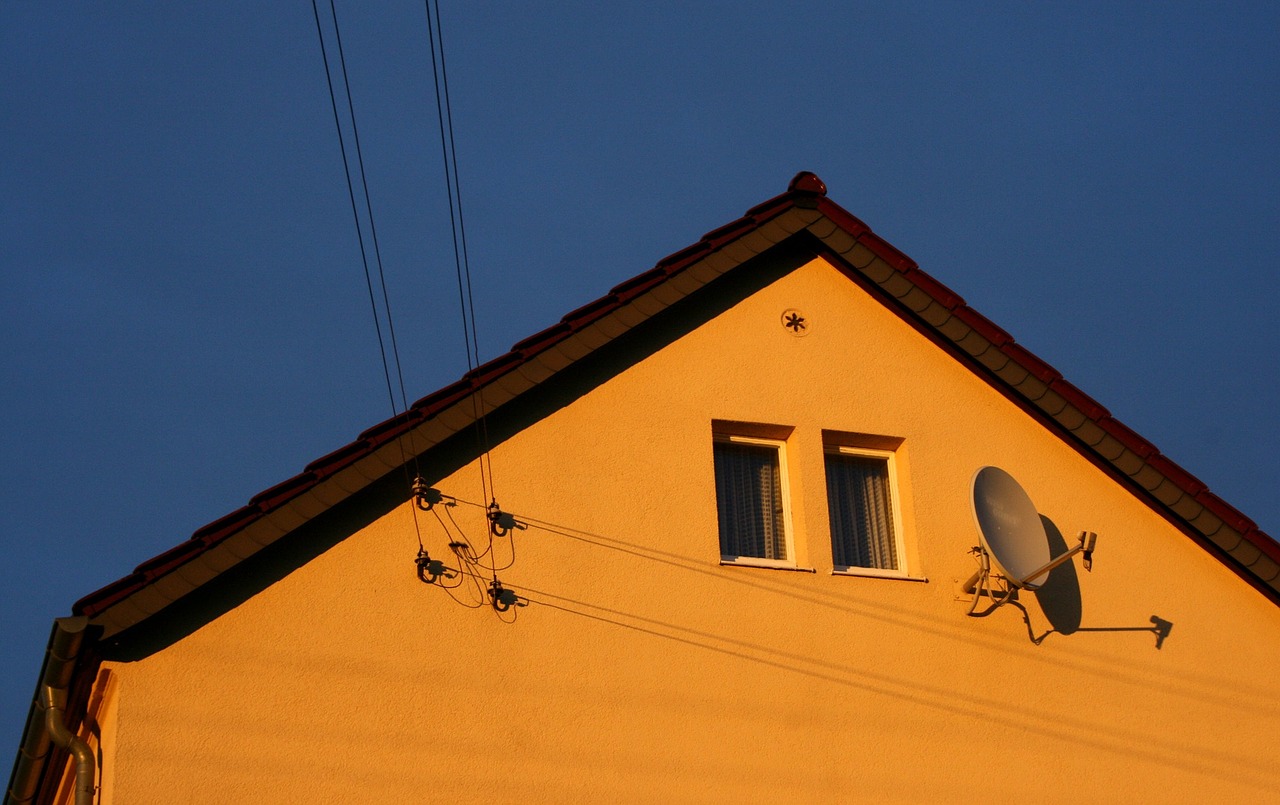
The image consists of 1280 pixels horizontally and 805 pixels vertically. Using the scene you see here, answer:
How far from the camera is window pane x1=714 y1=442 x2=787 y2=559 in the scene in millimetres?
13438

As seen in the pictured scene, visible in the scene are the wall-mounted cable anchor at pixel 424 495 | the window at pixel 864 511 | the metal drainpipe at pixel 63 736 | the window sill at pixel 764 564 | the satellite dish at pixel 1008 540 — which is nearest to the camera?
the metal drainpipe at pixel 63 736

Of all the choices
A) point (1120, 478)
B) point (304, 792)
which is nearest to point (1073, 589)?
point (1120, 478)

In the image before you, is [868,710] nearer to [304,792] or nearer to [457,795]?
[457,795]

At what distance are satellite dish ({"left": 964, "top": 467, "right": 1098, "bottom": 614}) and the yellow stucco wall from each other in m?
0.33

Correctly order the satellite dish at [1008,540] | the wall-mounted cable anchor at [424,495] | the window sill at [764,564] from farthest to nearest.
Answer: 1. the satellite dish at [1008,540]
2. the window sill at [764,564]
3. the wall-mounted cable anchor at [424,495]

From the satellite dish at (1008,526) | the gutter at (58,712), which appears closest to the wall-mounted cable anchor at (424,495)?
the gutter at (58,712)

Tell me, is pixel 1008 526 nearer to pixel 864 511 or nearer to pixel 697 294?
pixel 864 511

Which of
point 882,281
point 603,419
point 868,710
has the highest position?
point 882,281

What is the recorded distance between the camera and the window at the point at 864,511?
1366cm

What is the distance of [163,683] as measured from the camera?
37.0ft

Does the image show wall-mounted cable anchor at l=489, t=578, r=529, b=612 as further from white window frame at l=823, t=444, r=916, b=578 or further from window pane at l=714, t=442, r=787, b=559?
white window frame at l=823, t=444, r=916, b=578

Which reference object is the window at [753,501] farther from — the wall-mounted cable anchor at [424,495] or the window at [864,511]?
the wall-mounted cable anchor at [424,495]

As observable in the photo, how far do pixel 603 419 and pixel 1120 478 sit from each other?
15.5 feet

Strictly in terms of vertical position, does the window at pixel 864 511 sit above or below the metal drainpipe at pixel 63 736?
above
